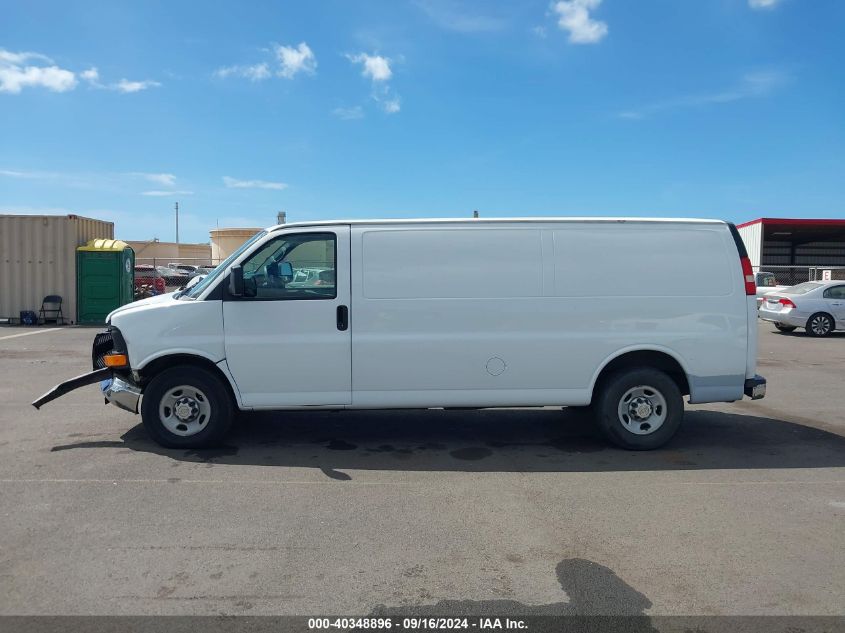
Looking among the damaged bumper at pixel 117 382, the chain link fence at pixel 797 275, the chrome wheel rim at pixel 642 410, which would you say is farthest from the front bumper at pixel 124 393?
the chain link fence at pixel 797 275

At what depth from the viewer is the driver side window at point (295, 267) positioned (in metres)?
6.12

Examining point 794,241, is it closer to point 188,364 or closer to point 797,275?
point 797,275

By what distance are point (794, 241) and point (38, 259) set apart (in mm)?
40558

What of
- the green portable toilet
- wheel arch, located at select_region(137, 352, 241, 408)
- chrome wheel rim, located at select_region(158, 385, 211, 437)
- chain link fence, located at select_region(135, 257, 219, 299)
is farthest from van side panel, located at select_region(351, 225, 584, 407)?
chain link fence, located at select_region(135, 257, 219, 299)

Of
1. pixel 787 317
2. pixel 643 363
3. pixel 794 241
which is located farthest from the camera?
pixel 794 241

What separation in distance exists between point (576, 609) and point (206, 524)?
2.49 metres

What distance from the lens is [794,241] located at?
4138 cm

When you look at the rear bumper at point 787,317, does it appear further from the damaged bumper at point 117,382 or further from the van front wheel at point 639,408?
the damaged bumper at point 117,382

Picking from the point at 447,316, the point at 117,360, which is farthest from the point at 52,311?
the point at 447,316

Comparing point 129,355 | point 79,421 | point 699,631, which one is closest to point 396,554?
point 699,631

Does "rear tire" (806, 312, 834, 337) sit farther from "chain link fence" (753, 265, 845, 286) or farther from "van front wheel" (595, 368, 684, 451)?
"van front wheel" (595, 368, 684, 451)

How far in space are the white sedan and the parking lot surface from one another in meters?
10.4

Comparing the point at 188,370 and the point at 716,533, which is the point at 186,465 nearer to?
the point at 188,370

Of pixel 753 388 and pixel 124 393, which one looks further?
pixel 753 388
